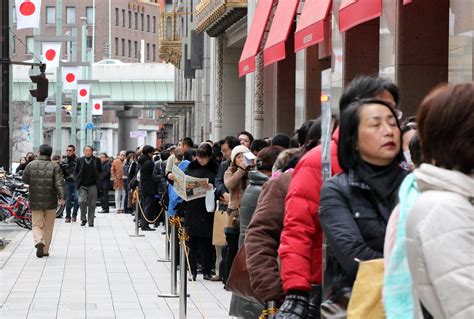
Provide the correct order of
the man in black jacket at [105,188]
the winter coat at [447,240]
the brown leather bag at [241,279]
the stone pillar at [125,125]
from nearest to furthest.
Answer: the winter coat at [447,240], the brown leather bag at [241,279], the man in black jacket at [105,188], the stone pillar at [125,125]

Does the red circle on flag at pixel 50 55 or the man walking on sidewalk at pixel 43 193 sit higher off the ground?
the red circle on flag at pixel 50 55

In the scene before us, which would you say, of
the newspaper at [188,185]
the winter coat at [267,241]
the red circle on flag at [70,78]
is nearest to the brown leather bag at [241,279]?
the winter coat at [267,241]

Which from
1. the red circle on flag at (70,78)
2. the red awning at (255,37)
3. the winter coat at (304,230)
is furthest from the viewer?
the red circle on flag at (70,78)

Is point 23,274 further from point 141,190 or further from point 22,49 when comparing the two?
point 22,49

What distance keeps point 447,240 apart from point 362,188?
1385 mm

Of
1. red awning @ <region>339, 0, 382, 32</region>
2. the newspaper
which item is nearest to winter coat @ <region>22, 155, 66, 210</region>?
the newspaper

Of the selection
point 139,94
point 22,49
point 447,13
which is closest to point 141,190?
point 447,13

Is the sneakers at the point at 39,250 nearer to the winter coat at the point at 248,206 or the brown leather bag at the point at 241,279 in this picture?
the winter coat at the point at 248,206

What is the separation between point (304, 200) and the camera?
17.3 ft

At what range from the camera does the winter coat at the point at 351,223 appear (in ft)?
15.0

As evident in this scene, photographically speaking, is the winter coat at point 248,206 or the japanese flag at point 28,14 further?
the japanese flag at point 28,14

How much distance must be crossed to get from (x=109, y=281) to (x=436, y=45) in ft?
16.9

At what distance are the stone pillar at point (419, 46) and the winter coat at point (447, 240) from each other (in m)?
11.9

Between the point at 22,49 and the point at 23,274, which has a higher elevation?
the point at 22,49
